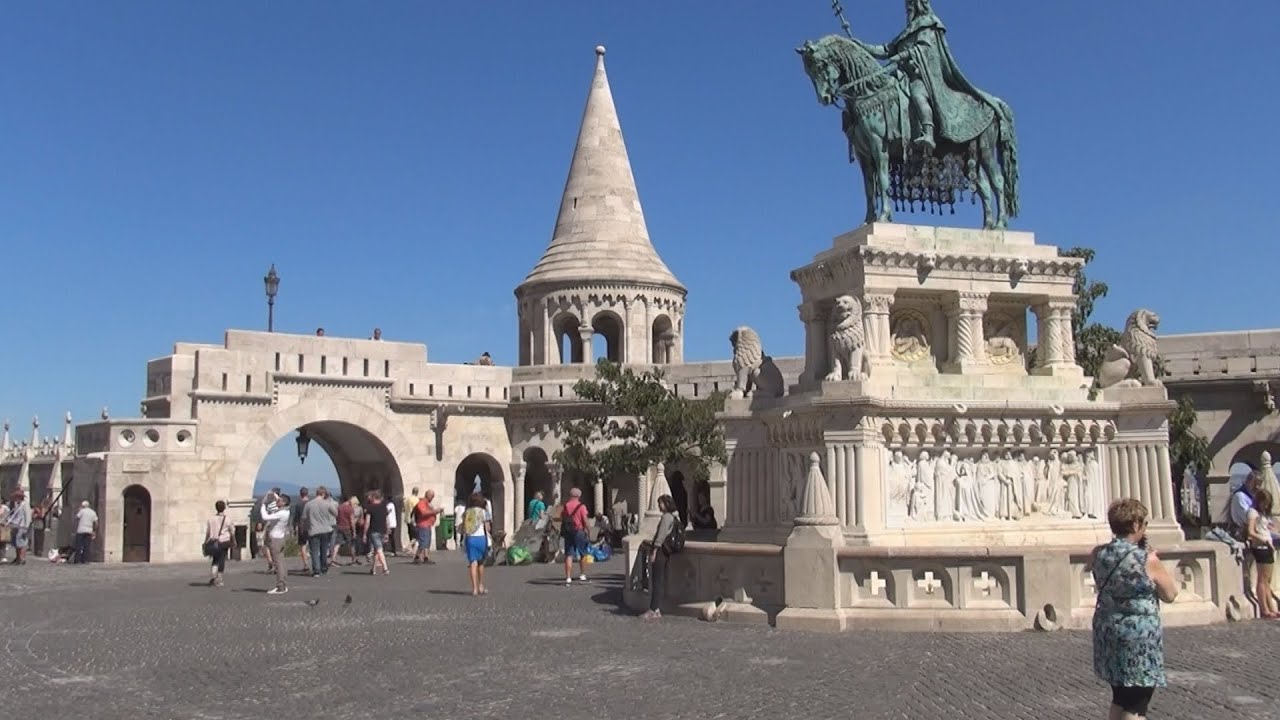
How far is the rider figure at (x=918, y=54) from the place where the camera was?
37.2 feet

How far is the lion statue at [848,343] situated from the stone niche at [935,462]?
2 cm

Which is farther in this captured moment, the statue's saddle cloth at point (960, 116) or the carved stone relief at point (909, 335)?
the statue's saddle cloth at point (960, 116)

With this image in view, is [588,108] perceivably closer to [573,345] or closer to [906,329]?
[573,345]

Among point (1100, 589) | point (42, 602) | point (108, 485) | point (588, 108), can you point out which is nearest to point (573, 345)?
point (588, 108)

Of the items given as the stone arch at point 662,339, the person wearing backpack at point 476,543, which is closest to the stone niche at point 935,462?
the person wearing backpack at point 476,543

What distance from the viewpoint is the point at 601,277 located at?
27469 mm

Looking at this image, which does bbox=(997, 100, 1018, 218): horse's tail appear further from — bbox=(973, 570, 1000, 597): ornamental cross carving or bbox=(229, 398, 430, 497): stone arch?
bbox=(229, 398, 430, 497): stone arch

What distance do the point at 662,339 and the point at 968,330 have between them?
58.8 ft

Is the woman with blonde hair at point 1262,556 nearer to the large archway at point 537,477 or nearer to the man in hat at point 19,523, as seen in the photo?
the large archway at point 537,477

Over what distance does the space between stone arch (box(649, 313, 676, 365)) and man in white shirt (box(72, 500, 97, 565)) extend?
12.7m

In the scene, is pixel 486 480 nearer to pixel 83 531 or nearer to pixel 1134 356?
pixel 83 531

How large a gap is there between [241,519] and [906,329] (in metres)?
15.9

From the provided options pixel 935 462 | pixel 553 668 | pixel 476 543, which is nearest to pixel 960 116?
pixel 935 462

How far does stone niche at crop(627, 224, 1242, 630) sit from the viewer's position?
895 cm
